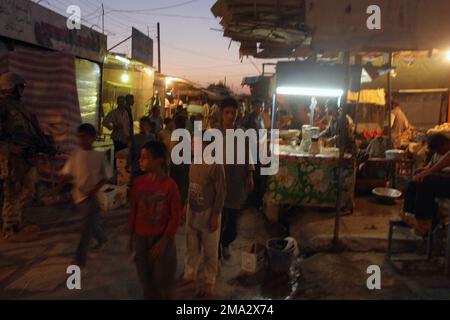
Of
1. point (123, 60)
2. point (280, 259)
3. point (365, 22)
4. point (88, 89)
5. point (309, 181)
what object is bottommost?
point (280, 259)

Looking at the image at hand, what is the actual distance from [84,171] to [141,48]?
12.7 m

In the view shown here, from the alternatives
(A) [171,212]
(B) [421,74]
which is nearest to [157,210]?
A: (A) [171,212]

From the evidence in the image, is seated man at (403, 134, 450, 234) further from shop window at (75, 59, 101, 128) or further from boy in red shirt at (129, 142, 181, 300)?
shop window at (75, 59, 101, 128)

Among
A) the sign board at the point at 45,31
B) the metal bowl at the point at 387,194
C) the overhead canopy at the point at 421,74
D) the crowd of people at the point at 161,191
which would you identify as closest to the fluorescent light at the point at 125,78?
the sign board at the point at 45,31

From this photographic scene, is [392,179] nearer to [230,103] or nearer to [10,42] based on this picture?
[230,103]

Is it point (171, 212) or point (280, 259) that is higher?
point (171, 212)

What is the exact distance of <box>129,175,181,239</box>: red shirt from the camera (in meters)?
3.54

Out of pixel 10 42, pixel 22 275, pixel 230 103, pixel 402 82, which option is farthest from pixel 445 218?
pixel 402 82

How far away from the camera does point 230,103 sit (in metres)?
4.71

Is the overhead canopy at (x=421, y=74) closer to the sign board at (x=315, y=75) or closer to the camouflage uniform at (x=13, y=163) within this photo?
the sign board at (x=315, y=75)

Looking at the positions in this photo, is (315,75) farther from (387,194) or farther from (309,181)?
(387,194)

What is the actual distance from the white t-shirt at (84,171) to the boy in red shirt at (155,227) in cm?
116

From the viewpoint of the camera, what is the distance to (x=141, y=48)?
16266mm
